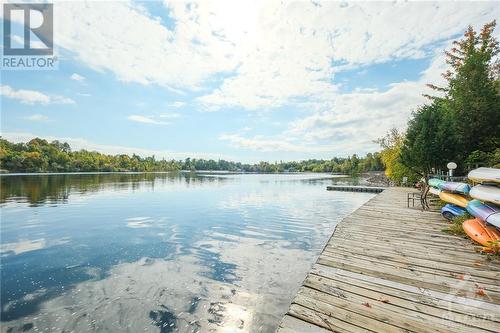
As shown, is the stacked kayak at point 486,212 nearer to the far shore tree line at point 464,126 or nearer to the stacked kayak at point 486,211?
the stacked kayak at point 486,211

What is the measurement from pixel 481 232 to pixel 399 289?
3603mm

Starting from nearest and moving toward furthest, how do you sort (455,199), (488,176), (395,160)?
(488,176)
(455,199)
(395,160)

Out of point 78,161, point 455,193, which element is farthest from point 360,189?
point 78,161

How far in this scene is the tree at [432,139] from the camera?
51.0 ft

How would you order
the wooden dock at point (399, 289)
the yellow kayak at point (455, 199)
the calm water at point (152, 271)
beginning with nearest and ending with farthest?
the wooden dock at point (399, 289), the calm water at point (152, 271), the yellow kayak at point (455, 199)

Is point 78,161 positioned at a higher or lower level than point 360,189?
higher

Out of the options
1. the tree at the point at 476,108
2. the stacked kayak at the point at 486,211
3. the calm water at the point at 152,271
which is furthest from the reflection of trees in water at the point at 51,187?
the tree at the point at 476,108

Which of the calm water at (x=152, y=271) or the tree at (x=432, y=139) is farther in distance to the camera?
the tree at (x=432, y=139)

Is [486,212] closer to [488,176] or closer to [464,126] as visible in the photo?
[488,176]

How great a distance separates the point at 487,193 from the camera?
5.98 metres

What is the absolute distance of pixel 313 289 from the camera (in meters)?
3.72

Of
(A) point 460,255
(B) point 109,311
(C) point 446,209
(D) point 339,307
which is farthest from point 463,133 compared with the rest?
(B) point 109,311

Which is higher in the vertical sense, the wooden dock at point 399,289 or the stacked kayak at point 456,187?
the stacked kayak at point 456,187

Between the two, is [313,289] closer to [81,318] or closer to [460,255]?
[460,255]
